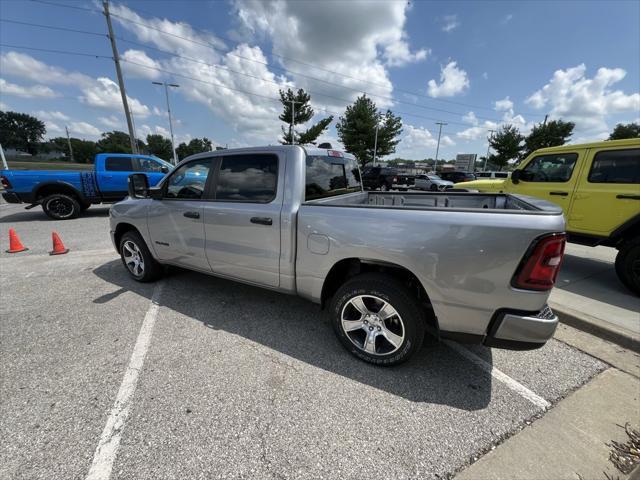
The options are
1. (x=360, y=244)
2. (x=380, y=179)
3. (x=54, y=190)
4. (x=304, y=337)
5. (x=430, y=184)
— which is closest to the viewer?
(x=360, y=244)

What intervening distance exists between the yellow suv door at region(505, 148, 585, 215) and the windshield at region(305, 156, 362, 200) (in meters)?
3.62

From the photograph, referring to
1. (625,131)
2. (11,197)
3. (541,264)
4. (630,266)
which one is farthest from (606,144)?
(625,131)

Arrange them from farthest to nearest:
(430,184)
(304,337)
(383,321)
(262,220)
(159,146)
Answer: (159,146) < (430,184) < (304,337) < (262,220) < (383,321)

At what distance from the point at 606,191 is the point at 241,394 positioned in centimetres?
560

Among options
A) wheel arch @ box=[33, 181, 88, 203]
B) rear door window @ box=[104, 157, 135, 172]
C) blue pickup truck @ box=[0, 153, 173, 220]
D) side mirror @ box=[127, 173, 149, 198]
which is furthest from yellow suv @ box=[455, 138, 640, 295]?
wheel arch @ box=[33, 181, 88, 203]

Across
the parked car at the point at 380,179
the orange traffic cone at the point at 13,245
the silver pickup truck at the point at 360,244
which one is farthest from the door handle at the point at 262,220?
the parked car at the point at 380,179

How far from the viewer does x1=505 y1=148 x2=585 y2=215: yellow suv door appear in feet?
15.3

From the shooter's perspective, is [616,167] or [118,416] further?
[616,167]

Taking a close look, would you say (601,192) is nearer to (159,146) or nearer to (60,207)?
(60,207)

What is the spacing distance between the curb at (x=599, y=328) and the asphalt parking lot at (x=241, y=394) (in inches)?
19.9

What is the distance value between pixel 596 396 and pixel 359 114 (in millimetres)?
34151

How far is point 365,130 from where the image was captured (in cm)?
3288

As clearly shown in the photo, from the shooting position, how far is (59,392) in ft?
6.99

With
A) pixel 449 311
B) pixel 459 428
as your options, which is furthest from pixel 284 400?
pixel 449 311
